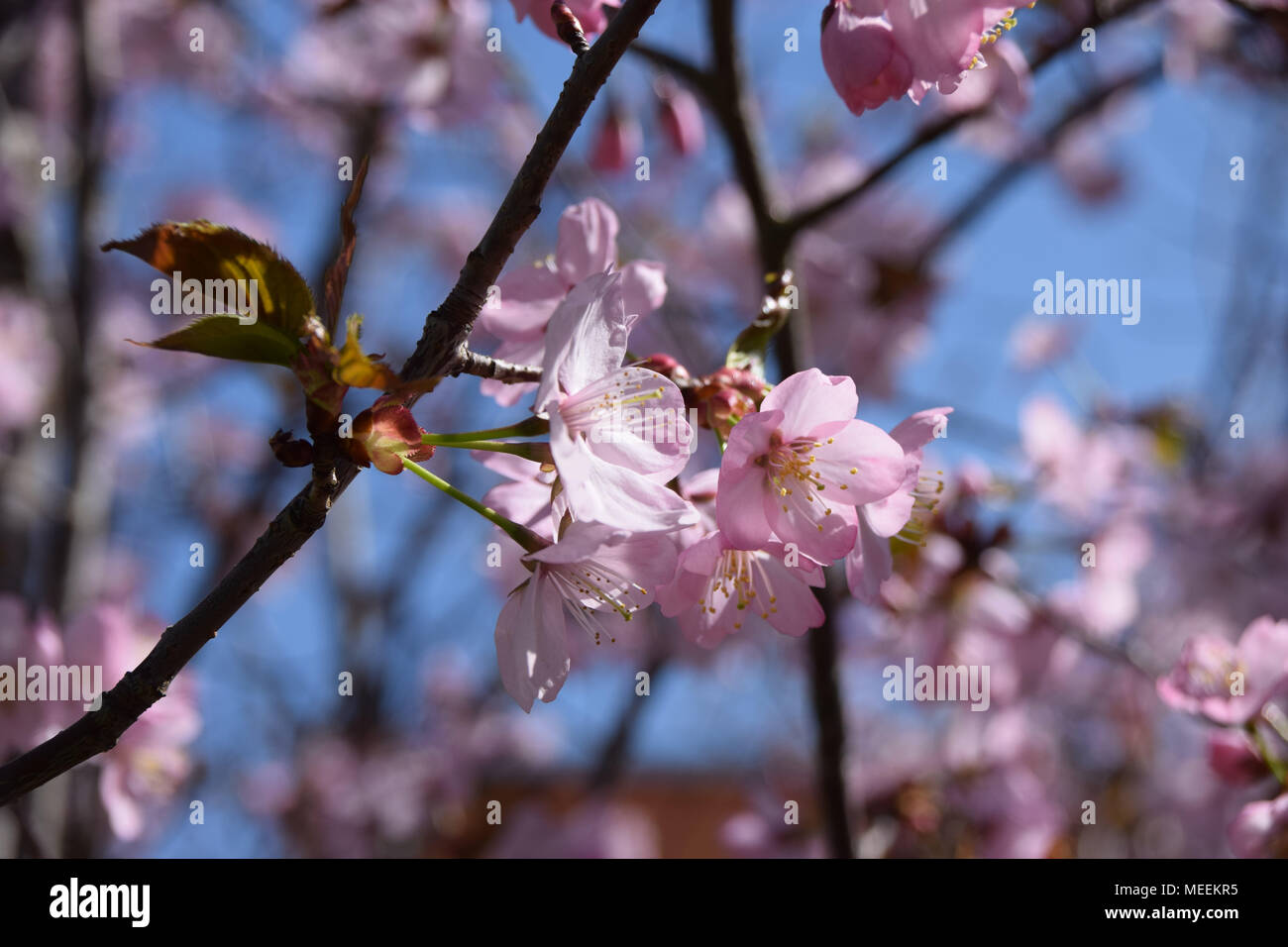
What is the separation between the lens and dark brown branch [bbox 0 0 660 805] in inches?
28.3

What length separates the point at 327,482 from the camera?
0.72 metres

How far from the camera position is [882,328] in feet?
8.04

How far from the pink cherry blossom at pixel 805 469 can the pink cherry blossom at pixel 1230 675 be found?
0.60 metres

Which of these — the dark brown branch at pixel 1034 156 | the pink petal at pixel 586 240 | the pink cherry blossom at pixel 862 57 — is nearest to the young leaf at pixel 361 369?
the pink petal at pixel 586 240

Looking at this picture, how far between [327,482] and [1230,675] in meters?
1.03

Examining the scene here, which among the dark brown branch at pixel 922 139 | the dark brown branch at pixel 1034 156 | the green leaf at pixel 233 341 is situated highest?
the dark brown branch at pixel 1034 156

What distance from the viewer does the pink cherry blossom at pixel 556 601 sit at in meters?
0.82

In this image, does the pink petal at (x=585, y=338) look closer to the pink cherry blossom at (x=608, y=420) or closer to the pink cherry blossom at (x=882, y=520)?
the pink cherry blossom at (x=608, y=420)

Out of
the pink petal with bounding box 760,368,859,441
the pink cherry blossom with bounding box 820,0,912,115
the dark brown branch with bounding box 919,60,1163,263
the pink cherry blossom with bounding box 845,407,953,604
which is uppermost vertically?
the dark brown branch with bounding box 919,60,1163,263

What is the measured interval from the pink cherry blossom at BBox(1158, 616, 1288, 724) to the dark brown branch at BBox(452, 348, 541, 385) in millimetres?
851

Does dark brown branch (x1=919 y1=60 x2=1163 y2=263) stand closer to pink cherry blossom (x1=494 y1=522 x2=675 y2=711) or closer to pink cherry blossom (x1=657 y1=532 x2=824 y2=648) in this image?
pink cherry blossom (x1=657 y1=532 x2=824 y2=648)

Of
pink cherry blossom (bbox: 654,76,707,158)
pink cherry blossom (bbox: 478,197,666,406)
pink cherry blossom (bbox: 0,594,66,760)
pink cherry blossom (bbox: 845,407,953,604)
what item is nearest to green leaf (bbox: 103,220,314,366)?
pink cherry blossom (bbox: 478,197,666,406)
